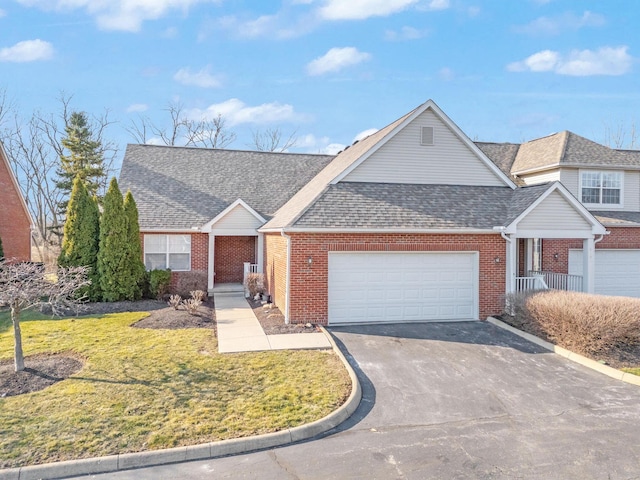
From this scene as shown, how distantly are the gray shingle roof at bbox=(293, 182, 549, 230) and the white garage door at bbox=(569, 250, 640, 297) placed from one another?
14.6ft

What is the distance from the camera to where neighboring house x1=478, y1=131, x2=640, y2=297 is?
1532 centimetres

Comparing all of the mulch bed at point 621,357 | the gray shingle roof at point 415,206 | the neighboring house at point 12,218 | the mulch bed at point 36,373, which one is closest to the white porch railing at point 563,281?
the gray shingle roof at point 415,206

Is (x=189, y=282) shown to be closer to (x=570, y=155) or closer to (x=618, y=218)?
(x=570, y=155)

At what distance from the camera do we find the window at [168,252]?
1709 cm

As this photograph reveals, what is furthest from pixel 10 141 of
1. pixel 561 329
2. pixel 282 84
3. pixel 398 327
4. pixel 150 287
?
pixel 561 329

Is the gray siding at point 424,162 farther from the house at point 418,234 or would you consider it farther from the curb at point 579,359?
the curb at point 579,359

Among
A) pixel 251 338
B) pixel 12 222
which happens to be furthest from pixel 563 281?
pixel 12 222

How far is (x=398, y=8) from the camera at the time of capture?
1302cm

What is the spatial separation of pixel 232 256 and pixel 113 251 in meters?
5.43

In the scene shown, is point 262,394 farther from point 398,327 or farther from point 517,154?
point 517,154

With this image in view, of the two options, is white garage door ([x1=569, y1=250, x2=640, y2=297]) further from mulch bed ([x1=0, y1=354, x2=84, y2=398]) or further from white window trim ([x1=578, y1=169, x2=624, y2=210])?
mulch bed ([x1=0, y1=354, x2=84, y2=398])

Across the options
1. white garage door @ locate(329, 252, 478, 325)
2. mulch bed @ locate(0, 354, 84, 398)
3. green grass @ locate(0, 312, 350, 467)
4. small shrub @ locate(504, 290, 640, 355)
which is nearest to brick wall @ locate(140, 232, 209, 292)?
green grass @ locate(0, 312, 350, 467)

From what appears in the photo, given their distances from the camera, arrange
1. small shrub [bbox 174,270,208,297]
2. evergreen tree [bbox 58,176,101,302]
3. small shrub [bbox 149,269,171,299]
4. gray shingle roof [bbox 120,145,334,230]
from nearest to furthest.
→ evergreen tree [bbox 58,176,101,302], small shrub [bbox 149,269,171,299], small shrub [bbox 174,270,208,297], gray shingle roof [bbox 120,145,334,230]

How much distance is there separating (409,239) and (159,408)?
26.4 feet
